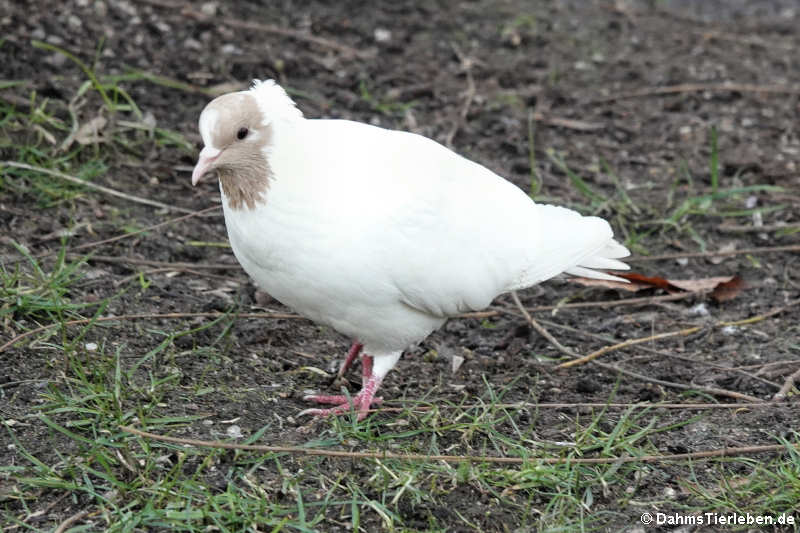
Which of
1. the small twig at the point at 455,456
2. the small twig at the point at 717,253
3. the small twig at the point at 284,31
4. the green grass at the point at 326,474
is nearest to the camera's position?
the green grass at the point at 326,474

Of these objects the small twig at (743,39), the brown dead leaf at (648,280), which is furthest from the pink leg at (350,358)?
the small twig at (743,39)

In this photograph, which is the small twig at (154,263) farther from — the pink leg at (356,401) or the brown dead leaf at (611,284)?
the brown dead leaf at (611,284)

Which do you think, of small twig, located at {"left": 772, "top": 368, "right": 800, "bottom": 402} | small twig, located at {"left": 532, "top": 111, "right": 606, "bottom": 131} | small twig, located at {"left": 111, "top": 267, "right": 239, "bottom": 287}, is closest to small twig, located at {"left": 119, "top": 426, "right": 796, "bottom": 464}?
small twig, located at {"left": 772, "top": 368, "right": 800, "bottom": 402}

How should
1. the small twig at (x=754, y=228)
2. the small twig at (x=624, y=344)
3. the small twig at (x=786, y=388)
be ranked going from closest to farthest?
the small twig at (x=786, y=388) < the small twig at (x=624, y=344) < the small twig at (x=754, y=228)

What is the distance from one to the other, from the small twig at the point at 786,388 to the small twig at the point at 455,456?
0.42 m

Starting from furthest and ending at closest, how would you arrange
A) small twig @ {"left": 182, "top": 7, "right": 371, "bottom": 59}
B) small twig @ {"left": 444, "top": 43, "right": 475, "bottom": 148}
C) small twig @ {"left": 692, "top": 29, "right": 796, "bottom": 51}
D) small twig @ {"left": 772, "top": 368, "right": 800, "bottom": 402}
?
small twig @ {"left": 692, "top": 29, "right": 796, "bottom": 51}
small twig @ {"left": 182, "top": 7, "right": 371, "bottom": 59}
small twig @ {"left": 444, "top": 43, "right": 475, "bottom": 148}
small twig @ {"left": 772, "top": 368, "right": 800, "bottom": 402}

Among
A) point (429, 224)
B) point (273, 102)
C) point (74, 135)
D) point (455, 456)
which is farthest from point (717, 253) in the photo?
point (74, 135)

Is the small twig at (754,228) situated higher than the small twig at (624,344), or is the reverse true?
the small twig at (754,228)

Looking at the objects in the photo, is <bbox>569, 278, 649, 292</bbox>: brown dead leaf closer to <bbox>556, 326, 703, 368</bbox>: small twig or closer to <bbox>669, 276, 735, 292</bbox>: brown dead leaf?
<bbox>669, 276, 735, 292</bbox>: brown dead leaf

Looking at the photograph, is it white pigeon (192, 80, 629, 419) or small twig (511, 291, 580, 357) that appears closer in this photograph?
white pigeon (192, 80, 629, 419)

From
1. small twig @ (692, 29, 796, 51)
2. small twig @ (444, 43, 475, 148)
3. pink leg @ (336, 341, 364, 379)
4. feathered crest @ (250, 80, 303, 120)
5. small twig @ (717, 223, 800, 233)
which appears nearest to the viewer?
feathered crest @ (250, 80, 303, 120)

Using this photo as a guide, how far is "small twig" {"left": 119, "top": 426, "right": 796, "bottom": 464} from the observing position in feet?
10.4

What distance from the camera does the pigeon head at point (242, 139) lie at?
3291mm

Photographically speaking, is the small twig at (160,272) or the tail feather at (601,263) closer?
A: the tail feather at (601,263)
